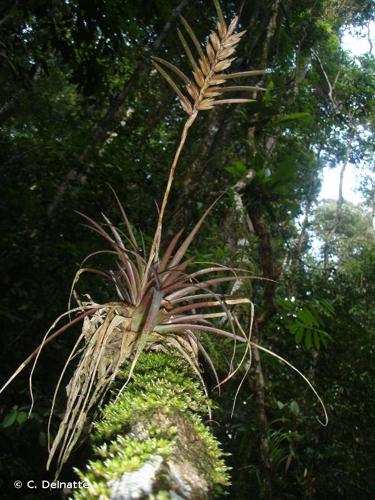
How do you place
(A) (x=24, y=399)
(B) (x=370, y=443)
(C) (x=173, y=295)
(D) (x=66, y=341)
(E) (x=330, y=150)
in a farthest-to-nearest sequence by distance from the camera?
1. (E) (x=330, y=150)
2. (B) (x=370, y=443)
3. (D) (x=66, y=341)
4. (A) (x=24, y=399)
5. (C) (x=173, y=295)

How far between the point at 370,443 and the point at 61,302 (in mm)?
4450

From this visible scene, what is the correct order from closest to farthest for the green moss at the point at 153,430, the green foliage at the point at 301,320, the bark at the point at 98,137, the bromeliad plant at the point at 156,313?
the green moss at the point at 153,430 → the bromeliad plant at the point at 156,313 → the bark at the point at 98,137 → the green foliage at the point at 301,320

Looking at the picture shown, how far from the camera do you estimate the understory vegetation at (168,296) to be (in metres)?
1.25

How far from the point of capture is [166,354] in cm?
151

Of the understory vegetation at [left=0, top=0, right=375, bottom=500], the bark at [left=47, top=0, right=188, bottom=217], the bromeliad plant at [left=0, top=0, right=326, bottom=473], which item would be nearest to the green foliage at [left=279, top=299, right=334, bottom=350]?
the understory vegetation at [left=0, top=0, right=375, bottom=500]

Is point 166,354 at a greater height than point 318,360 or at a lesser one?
lesser

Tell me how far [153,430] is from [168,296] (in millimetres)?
600

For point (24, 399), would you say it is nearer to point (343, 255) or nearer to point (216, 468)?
point (216, 468)

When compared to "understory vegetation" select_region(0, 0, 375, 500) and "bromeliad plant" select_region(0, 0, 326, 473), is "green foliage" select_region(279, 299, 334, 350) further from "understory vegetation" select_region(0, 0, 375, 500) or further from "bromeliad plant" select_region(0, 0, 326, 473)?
"bromeliad plant" select_region(0, 0, 326, 473)

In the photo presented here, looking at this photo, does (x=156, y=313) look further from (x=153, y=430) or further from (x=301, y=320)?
(x=301, y=320)

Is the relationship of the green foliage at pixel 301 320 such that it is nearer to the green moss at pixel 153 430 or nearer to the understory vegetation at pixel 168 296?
the understory vegetation at pixel 168 296

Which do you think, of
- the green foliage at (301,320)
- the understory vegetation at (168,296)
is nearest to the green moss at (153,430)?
the understory vegetation at (168,296)

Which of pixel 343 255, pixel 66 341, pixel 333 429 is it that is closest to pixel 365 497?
pixel 333 429

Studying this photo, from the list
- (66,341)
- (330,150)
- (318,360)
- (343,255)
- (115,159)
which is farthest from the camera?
(343,255)
